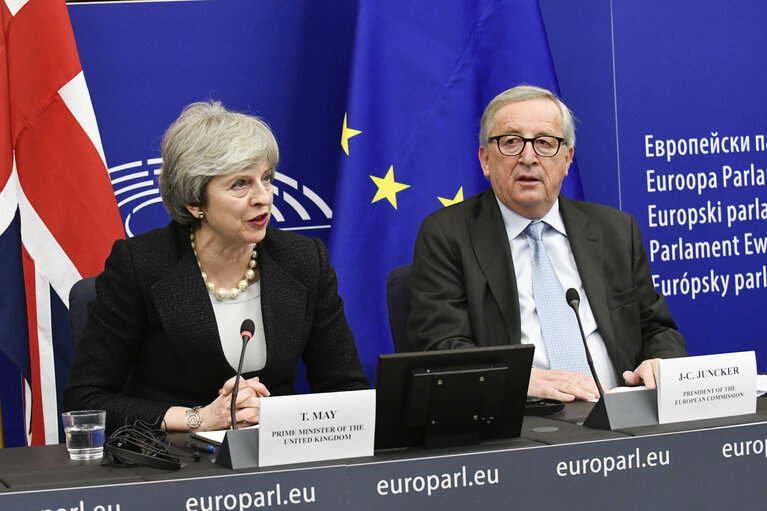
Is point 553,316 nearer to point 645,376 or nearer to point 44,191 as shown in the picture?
point 645,376

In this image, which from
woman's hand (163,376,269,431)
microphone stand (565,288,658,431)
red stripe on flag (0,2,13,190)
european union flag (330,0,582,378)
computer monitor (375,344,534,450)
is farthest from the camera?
european union flag (330,0,582,378)

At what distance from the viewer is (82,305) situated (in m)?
2.65

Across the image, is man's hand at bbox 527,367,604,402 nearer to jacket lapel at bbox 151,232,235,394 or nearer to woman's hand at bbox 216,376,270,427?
woman's hand at bbox 216,376,270,427

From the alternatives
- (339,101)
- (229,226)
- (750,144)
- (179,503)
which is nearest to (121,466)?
(179,503)

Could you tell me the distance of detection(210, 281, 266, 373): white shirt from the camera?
253cm

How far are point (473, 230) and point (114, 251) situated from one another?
108 cm

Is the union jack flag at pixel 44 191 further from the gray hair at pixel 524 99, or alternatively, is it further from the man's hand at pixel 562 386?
the man's hand at pixel 562 386

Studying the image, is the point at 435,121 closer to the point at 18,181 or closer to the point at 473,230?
the point at 473,230

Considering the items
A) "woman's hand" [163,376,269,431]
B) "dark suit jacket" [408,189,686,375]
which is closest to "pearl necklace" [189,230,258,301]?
"woman's hand" [163,376,269,431]

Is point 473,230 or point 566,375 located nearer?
point 566,375

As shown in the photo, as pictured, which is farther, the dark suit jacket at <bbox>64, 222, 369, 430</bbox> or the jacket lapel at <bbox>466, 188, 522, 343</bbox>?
the jacket lapel at <bbox>466, 188, 522, 343</bbox>

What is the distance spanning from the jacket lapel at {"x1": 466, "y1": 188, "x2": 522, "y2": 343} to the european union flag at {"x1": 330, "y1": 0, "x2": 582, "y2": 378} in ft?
1.98

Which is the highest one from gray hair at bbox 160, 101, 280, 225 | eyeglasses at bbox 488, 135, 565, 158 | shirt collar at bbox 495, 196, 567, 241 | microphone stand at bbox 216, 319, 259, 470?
eyeglasses at bbox 488, 135, 565, 158

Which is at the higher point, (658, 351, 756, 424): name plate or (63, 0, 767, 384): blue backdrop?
(63, 0, 767, 384): blue backdrop
